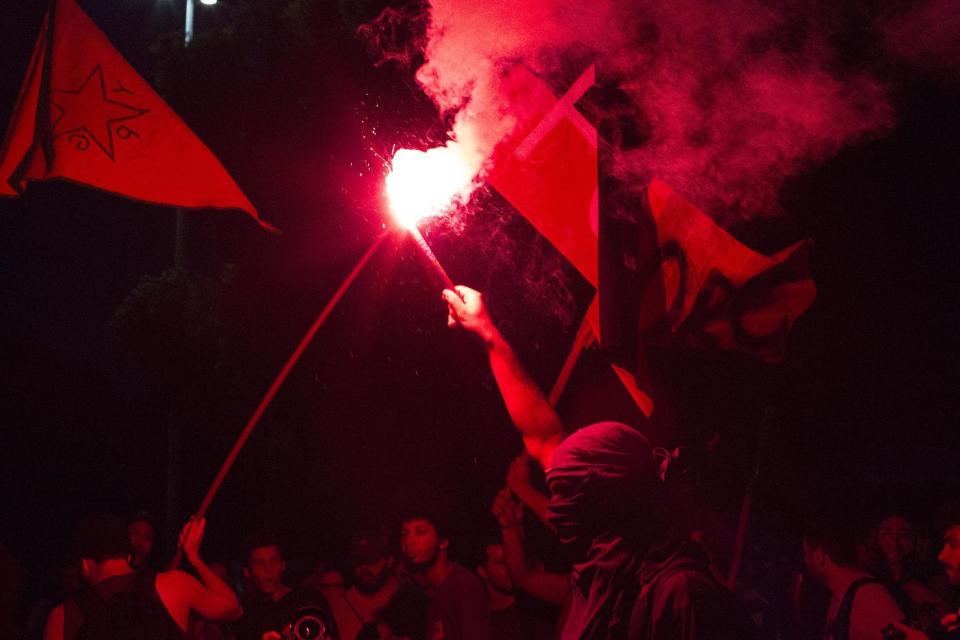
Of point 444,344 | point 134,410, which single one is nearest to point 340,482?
point 444,344

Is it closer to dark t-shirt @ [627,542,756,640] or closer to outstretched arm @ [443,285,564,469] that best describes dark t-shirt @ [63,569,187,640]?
outstretched arm @ [443,285,564,469]

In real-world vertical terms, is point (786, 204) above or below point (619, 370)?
above

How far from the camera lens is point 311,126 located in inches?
427

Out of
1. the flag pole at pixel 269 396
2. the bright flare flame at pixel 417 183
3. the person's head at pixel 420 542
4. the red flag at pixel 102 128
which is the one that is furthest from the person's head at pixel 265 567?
the bright flare flame at pixel 417 183

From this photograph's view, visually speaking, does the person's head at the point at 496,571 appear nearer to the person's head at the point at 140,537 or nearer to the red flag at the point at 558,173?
the red flag at the point at 558,173

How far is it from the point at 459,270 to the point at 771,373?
3.03 m

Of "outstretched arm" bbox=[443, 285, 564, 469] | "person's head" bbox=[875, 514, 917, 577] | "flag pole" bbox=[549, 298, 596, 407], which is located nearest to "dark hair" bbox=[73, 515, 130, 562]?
"flag pole" bbox=[549, 298, 596, 407]

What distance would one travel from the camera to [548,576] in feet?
13.9

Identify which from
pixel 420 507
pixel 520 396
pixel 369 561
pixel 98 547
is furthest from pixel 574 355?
pixel 98 547

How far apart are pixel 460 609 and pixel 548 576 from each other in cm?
69

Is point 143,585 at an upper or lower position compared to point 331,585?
lower

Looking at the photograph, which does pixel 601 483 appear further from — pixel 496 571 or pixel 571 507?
pixel 496 571

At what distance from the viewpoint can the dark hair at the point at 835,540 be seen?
5074 mm

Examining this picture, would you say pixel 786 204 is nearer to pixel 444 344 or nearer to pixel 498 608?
pixel 444 344
